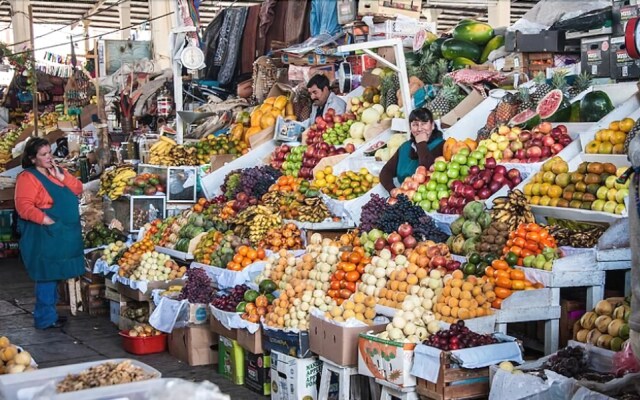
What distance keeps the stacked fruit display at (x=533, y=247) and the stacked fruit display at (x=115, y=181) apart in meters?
5.09

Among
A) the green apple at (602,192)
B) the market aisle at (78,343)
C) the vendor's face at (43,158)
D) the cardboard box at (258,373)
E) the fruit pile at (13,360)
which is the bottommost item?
the market aisle at (78,343)

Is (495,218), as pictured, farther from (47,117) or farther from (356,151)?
(47,117)

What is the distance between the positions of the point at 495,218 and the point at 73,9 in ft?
81.9


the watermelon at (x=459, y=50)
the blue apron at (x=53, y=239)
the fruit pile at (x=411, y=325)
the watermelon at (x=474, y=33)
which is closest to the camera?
the fruit pile at (x=411, y=325)

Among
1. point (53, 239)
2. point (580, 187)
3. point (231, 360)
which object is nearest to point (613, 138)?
point (580, 187)

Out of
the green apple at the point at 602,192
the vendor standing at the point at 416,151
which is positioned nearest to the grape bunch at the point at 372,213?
the vendor standing at the point at 416,151

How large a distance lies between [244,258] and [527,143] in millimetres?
2237

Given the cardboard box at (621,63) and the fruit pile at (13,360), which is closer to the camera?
the fruit pile at (13,360)

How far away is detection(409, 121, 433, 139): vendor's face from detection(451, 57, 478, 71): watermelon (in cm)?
159

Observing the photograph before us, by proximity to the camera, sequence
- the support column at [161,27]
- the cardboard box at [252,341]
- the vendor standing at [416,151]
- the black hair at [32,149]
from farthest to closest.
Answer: the support column at [161,27], the black hair at [32,149], the vendor standing at [416,151], the cardboard box at [252,341]

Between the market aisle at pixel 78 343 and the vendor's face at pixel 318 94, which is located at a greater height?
the vendor's face at pixel 318 94

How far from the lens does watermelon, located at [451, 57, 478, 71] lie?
27.5 feet

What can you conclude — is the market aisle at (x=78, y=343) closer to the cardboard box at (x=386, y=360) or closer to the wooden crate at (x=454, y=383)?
the cardboard box at (x=386, y=360)

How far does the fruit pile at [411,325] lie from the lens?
15.7ft
